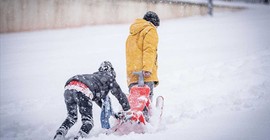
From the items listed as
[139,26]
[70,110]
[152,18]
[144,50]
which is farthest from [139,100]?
[152,18]

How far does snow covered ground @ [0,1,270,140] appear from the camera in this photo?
4.69 metres

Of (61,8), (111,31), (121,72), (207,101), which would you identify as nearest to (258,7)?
(111,31)

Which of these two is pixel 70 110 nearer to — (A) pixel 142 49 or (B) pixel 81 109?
(B) pixel 81 109

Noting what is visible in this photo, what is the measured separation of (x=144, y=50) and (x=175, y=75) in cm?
417

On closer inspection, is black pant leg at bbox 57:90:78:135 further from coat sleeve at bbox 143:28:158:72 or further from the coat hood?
the coat hood

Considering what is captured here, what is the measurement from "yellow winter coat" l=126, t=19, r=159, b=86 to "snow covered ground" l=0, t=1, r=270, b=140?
920 millimetres

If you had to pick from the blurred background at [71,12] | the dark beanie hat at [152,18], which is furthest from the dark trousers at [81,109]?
the blurred background at [71,12]

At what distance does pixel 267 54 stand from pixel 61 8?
8.85 m

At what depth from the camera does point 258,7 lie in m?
21.1

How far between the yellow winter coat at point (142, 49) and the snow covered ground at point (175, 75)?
920 millimetres

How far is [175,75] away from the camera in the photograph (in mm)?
9023

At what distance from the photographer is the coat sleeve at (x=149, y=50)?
4910 mm

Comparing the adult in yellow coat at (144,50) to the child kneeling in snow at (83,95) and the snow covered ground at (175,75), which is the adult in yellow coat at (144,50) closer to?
the child kneeling in snow at (83,95)

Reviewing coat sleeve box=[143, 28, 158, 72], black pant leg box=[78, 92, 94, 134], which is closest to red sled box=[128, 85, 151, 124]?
coat sleeve box=[143, 28, 158, 72]
